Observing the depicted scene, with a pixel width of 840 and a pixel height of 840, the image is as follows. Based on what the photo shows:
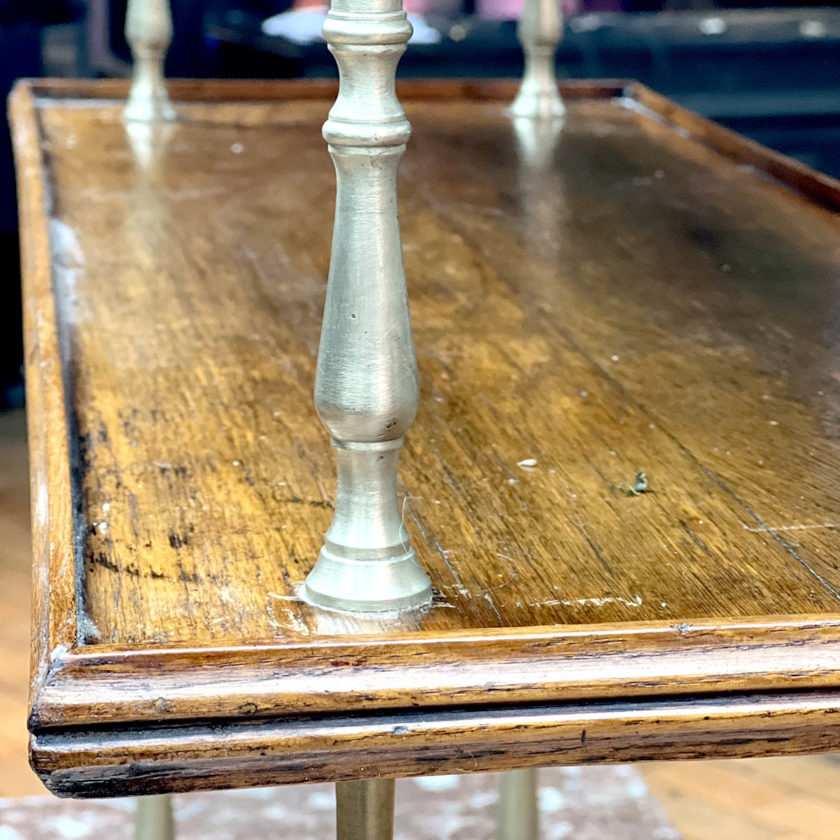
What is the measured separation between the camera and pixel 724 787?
1.79 meters

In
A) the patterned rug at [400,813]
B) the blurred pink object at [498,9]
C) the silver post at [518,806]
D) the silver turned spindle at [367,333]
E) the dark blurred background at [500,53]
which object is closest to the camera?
the silver turned spindle at [367,333]

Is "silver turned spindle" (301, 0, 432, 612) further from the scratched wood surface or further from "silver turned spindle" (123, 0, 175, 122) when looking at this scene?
"silver turned spindle" (123, 0, 175, 122)

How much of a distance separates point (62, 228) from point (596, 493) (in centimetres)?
69

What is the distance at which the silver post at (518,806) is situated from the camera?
149 cm

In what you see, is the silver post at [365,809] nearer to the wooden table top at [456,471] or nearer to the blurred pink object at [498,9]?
the wooden table top at [456,471]

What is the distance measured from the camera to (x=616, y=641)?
0.55m

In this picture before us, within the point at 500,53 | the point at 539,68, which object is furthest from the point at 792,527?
the point at 500,53

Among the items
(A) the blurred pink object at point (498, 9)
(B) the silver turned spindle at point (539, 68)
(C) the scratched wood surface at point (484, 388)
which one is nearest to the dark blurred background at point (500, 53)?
(A) the blurred pink object at point (498, 9)

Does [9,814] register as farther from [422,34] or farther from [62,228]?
[422,34]

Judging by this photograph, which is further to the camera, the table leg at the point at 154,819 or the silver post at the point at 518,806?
the silver post at the point at 518,806

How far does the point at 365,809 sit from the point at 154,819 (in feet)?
2.38

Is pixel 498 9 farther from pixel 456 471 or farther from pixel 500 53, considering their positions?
pixel 456 471

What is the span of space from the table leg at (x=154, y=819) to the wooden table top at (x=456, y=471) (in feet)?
1.85

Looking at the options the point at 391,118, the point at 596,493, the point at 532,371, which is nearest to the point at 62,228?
the point at 532,371
